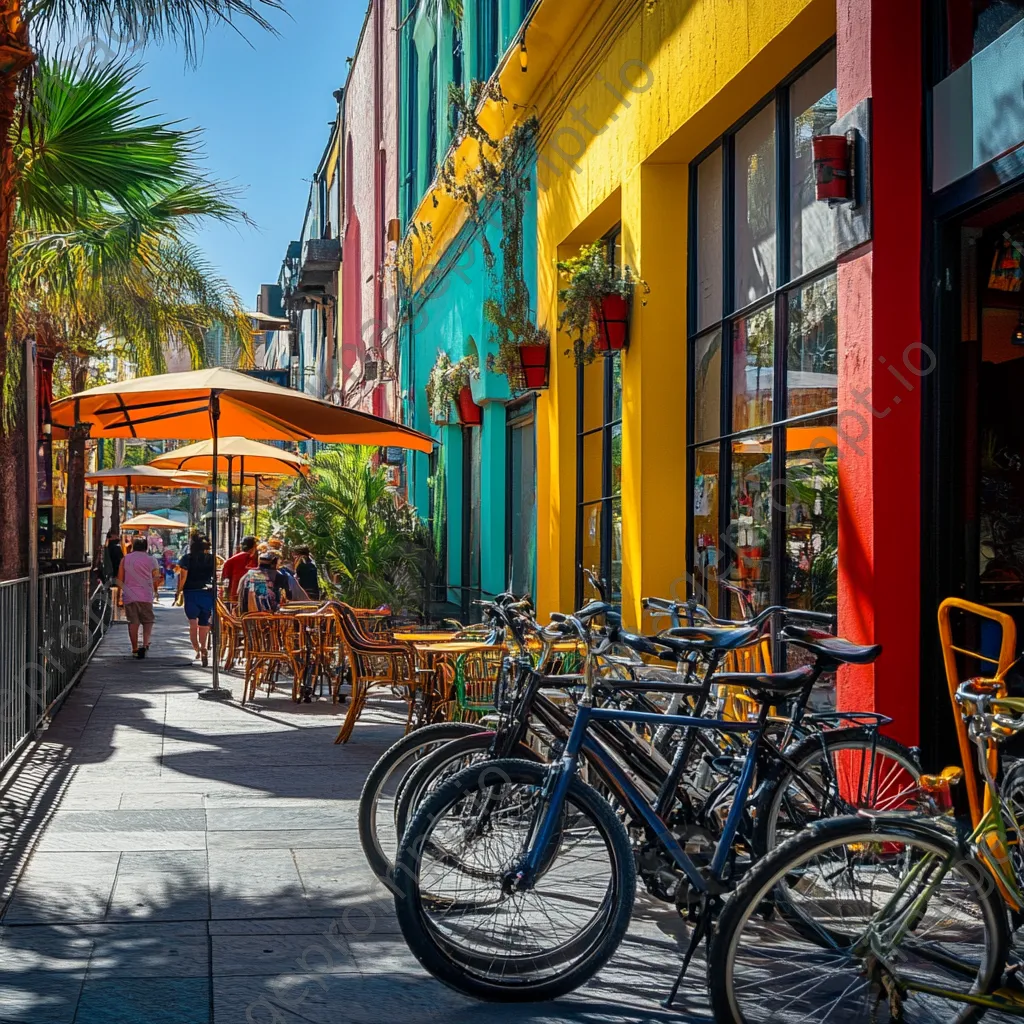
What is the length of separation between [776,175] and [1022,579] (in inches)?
114

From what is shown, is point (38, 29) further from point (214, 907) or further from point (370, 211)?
point (370, 211)

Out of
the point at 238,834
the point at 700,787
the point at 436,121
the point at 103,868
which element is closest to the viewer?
the point at 700,787

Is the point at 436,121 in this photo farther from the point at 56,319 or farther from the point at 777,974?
the point at 777,974

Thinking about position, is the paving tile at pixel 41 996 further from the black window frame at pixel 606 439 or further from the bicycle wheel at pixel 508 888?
the black window frame at pixel 606 439

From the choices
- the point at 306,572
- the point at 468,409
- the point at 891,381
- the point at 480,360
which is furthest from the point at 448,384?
the point at 891,381

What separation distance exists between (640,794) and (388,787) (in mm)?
1509

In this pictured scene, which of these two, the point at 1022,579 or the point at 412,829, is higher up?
the point at 1022,579

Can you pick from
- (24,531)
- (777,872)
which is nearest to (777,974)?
(777,872)

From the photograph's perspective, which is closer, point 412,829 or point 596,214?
point 412,829

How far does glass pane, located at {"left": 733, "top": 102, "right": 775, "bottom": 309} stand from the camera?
26.1ft

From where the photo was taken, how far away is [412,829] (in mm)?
4223

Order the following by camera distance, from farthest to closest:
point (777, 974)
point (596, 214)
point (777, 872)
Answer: point (596, 214) < point (777, 974) < point (777, 872)

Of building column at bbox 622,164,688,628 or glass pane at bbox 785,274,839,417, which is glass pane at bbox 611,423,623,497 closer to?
building column at bbox 622,164,688,628

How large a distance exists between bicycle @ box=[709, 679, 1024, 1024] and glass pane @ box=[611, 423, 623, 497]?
22.4ft
